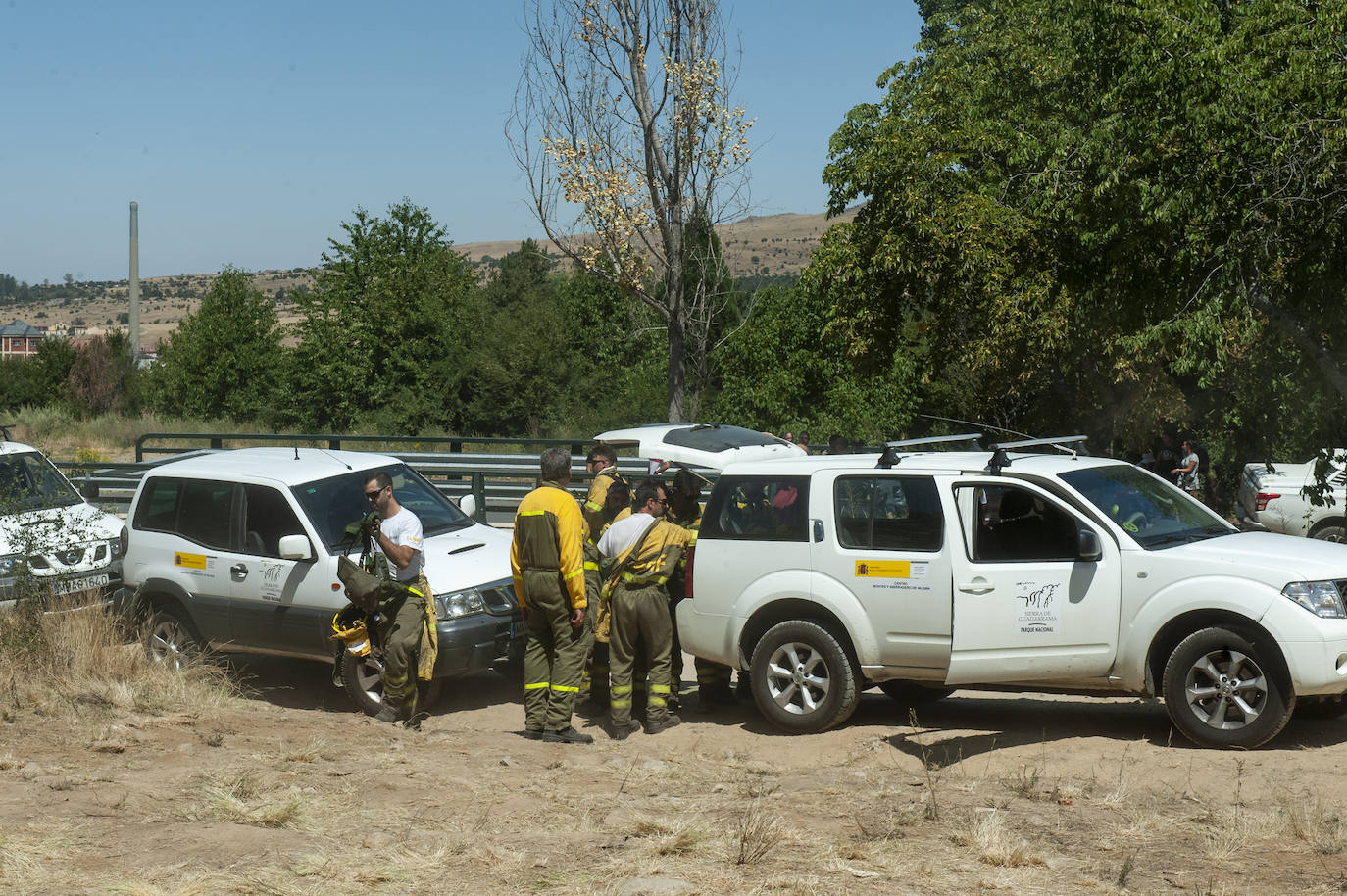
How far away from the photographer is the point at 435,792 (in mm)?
6859

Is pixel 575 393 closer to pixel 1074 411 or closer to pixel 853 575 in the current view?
pixel 1074 411

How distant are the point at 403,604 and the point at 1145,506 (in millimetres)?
4771

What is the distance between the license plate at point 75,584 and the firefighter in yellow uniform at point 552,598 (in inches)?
166

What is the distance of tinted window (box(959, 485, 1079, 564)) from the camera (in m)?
Result: 7.89

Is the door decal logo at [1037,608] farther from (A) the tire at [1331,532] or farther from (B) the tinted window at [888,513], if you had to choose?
(A) the tire at [1331,532]

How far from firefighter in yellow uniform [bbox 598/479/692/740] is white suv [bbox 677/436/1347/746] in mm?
218

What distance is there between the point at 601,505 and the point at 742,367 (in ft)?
121

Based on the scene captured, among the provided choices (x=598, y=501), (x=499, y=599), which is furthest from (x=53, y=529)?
(x=598, y=501)

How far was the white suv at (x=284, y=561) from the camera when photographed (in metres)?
9.34

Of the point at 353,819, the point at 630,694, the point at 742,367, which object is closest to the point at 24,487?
the point at 630,694

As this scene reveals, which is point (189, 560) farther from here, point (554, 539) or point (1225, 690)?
point (1225, 690)

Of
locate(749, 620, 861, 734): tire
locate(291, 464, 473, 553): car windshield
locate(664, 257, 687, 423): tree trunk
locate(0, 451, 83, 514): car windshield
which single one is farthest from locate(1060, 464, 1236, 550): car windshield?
locate(664, 257, 687, 423): tree trunk

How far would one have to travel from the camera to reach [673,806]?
6.56 metres

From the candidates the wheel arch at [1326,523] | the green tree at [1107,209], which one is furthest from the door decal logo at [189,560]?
the wheel arch at [1326,523]
